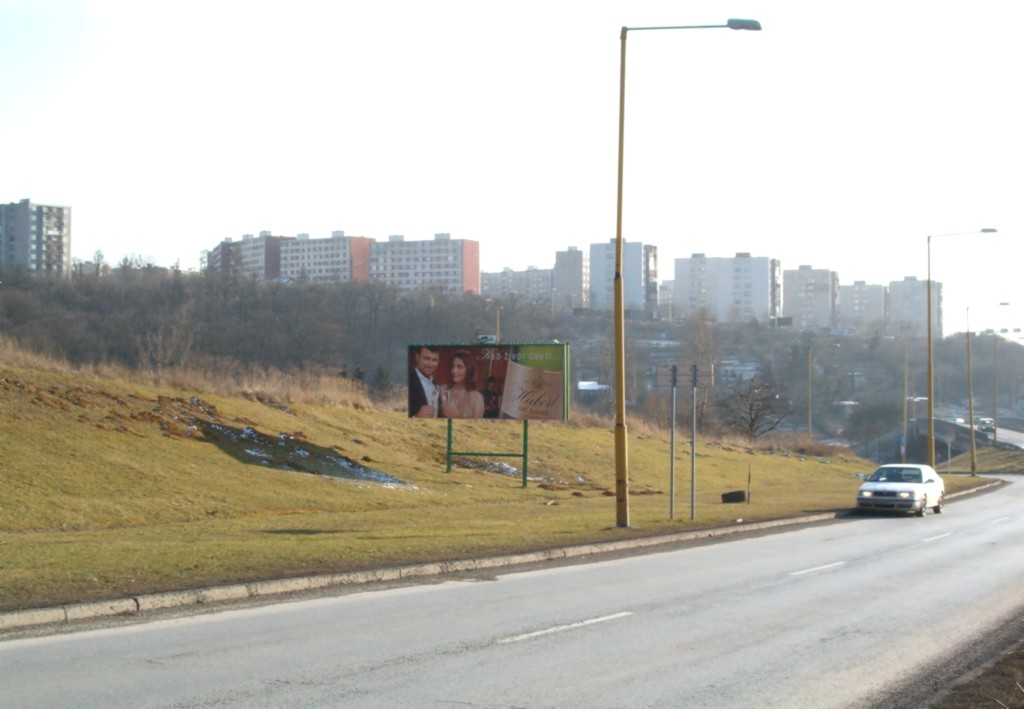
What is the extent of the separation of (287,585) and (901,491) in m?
22.0

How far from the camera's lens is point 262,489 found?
28.0 metres

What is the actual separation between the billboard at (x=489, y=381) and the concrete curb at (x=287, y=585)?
1586 centimetres

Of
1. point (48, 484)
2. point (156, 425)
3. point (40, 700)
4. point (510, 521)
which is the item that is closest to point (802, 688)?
point (40, 700)

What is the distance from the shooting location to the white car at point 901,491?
30.8m

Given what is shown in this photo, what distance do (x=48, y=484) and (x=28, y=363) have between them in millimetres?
11085

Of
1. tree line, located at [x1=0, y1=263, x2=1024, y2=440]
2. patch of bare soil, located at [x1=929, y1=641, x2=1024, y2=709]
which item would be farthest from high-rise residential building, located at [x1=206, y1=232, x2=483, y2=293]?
patch of bare soil, located at [x1=929, y1=641, x2=1024, y2=709]

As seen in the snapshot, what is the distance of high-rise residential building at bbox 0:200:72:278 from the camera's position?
483ft

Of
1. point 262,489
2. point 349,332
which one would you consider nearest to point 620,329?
point 262,489

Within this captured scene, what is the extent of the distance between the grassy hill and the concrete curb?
0.90 ft

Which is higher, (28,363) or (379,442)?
(28,363)

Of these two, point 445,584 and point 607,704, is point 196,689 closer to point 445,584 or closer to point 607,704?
point 607,704

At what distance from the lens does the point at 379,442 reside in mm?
40719

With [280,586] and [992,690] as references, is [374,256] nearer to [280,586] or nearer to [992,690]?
[280,586]

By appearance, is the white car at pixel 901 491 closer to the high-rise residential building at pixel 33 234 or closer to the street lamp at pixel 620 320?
the street lamp at pixel 620 320
